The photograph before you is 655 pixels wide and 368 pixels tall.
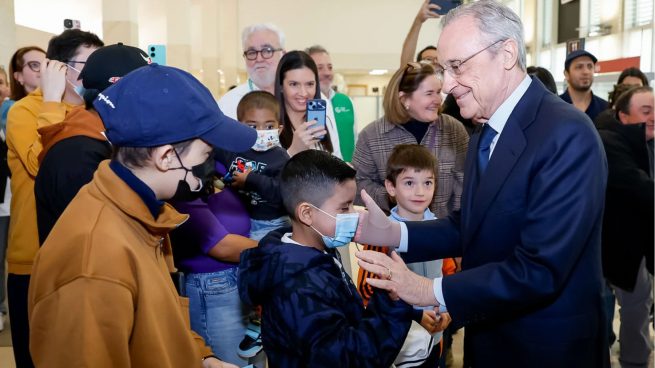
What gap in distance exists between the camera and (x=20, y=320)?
248 cm

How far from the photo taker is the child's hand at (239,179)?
8.62 ft

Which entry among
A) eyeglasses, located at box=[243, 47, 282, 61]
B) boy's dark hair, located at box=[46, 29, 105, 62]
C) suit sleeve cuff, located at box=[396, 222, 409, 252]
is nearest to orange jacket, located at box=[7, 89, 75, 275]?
boy's dark hair, located at box=[46, 29, 105, 62]

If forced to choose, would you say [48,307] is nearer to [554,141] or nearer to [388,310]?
[388,310]

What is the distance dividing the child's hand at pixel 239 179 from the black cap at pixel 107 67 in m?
0.71

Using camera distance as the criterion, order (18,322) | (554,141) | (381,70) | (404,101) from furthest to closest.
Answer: (381,70), (404,101), (18,322), (554,141)

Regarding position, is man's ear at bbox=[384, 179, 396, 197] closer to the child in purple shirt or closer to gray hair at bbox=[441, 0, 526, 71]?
the child in purple shirt

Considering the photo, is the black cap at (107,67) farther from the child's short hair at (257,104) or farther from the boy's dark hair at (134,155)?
the child's short hair at (257,104)

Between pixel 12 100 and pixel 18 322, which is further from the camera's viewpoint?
pixel 12 100

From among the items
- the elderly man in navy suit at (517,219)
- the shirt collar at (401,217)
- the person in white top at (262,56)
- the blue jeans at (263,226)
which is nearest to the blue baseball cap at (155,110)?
the elderly man in navy suit at (517,219)

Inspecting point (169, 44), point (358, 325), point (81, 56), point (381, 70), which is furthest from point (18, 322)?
point (381, 70)

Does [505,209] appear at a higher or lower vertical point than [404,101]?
lower

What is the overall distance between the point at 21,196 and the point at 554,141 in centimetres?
236

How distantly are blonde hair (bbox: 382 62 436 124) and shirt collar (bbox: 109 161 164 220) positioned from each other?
2.19m

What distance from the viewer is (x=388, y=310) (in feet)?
5.59
